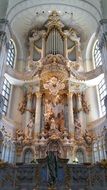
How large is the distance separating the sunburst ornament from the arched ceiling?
21.9 feet

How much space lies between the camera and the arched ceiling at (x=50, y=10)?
2228 cm

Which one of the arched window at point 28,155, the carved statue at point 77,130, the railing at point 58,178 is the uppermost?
the carved statue at point 77,130

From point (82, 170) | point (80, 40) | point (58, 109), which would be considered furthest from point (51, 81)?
point (82, 170)

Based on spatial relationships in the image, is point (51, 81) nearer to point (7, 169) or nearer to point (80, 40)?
point (80, 40)

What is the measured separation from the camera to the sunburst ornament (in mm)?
20391

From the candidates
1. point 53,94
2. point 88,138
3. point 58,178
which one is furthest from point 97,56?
point 58,178

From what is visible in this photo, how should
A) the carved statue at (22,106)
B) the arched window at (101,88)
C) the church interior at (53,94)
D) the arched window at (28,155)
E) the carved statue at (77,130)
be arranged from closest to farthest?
1. the church interior at (53,94)
2. the arched window at (28,155)
3. the carved statue at (77,130)
4. the arched window at (101,88)
5. the carved statue at (22,106)

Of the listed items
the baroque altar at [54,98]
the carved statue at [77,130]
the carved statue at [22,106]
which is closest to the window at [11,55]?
the baroque altar at [54,98]

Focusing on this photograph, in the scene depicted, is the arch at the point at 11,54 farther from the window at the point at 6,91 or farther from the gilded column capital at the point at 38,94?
the gilded column capital at the point at 38,94

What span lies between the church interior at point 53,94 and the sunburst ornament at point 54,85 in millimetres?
34

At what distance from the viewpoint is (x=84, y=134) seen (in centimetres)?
1886

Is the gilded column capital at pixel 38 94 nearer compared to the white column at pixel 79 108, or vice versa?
the white column at pixel 79 108

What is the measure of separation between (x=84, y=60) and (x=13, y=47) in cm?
724

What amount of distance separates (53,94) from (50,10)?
9.45 meters
